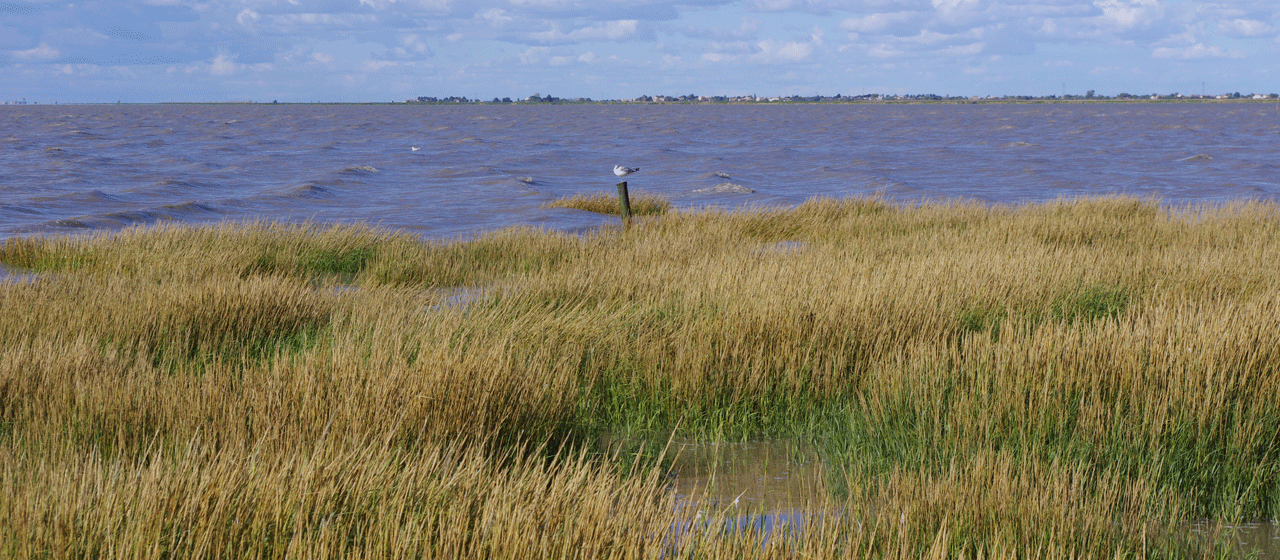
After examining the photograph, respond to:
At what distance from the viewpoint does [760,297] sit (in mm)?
5516

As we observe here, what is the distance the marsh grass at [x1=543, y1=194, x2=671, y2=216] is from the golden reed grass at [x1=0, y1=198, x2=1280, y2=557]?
23.5 feet

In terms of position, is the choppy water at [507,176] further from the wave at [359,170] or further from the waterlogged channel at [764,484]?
the waterlogged channel at [764,484]

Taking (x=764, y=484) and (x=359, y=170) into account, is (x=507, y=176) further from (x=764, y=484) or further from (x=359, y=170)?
(x=764, y=484)

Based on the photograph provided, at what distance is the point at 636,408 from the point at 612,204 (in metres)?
12.7

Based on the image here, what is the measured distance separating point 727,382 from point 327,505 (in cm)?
258

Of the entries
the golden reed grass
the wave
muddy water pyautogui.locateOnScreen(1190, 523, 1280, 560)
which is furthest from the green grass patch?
the wave

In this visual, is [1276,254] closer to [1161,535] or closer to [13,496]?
[1161,535]

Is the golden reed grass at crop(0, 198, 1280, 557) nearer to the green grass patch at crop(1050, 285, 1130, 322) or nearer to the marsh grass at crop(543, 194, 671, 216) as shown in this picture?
the green grass patch at crop(1050, 285, 1130, 322)

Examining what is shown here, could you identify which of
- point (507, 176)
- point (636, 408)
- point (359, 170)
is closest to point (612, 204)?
point (507, 176)

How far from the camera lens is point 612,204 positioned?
17.2m

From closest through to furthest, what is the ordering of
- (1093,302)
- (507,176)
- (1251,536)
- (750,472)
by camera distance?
(1251,536) < (750,472) < (1093,302) < (507,176)

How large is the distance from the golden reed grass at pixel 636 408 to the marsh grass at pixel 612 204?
7.16 meters

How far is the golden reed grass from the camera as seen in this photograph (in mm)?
2432

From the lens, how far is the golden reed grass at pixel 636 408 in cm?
243
